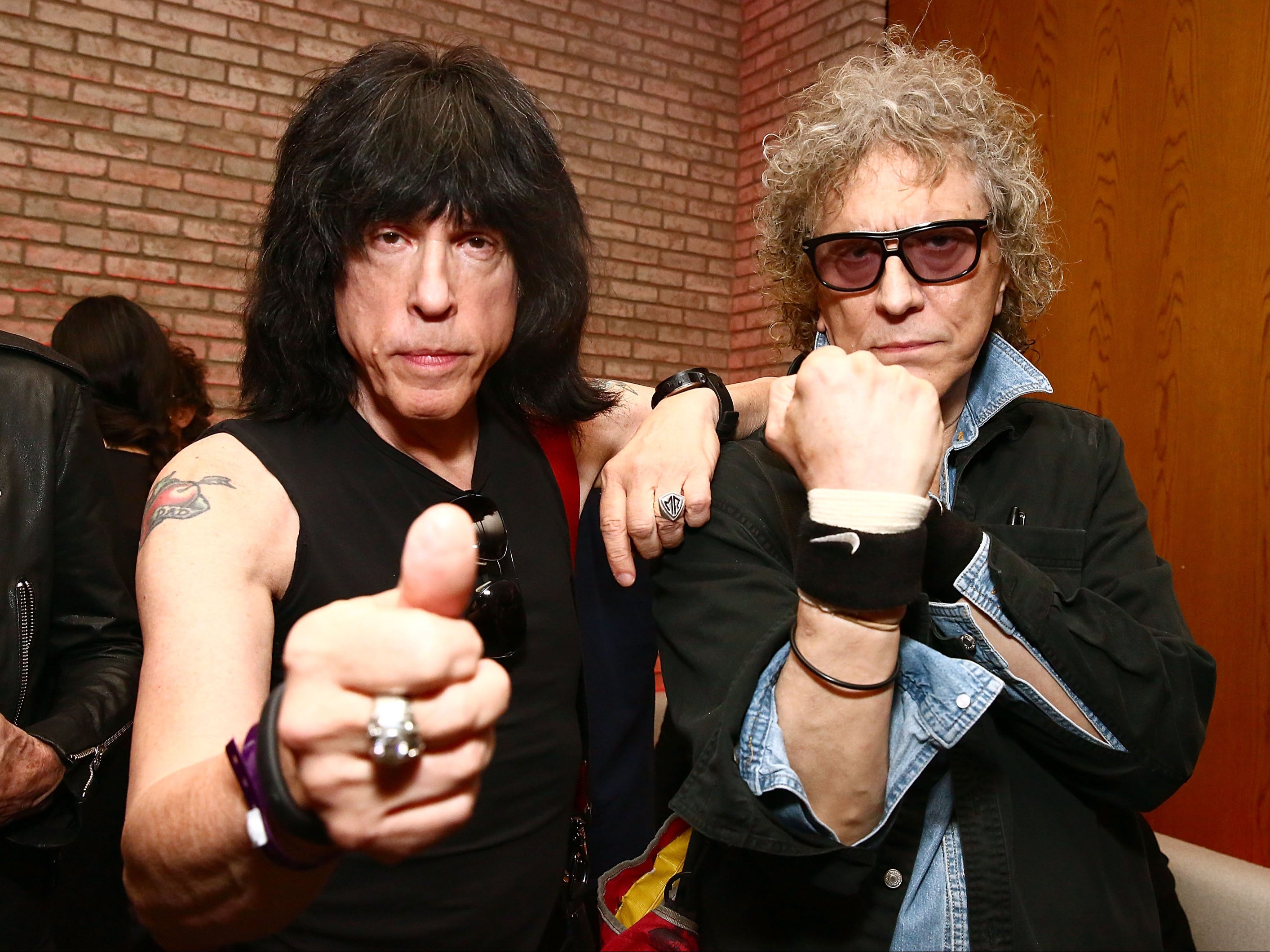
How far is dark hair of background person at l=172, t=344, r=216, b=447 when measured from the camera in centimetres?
354

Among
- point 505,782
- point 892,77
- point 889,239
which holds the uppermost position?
point 892,77

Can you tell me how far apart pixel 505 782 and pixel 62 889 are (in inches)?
64.0

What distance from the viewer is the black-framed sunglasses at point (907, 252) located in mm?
1371

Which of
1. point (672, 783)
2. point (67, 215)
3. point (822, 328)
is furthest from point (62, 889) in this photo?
point (67, 215)

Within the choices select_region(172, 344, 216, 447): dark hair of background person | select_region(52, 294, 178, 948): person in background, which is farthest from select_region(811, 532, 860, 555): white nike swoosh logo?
select_region(172, 344, 216, 447): dark hair of background person

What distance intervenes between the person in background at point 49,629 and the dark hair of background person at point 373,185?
387 millimetres

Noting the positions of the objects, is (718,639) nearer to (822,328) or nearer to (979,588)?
(979,588)

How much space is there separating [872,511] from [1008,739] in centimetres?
45

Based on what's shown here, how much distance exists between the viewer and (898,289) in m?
1.37

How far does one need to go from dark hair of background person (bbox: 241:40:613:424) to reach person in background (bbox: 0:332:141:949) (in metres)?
0.39

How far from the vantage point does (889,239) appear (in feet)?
4.49

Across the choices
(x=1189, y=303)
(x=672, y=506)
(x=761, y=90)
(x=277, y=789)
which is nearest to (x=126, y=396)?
(x=672, y=506)

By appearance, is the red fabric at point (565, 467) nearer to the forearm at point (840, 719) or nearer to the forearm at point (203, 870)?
the forearm at point (840, 719)

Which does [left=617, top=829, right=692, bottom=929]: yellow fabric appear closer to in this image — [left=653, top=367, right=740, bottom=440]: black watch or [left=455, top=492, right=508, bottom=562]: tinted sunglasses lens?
[left=455, top=492, right=508, bottom=562]: tinted sunglasses lens
